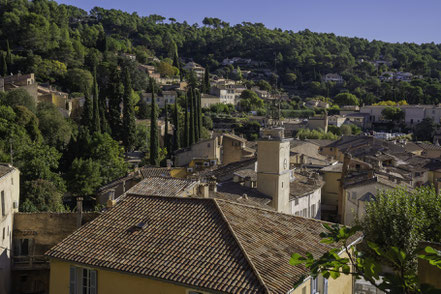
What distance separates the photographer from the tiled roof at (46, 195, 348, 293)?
10.1 meters

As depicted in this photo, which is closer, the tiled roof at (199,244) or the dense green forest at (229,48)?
the tiled roof at (199,244)

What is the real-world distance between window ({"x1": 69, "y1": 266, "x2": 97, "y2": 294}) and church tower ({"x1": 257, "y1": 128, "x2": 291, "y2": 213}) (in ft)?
46.3

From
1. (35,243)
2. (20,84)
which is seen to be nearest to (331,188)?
(35,243)

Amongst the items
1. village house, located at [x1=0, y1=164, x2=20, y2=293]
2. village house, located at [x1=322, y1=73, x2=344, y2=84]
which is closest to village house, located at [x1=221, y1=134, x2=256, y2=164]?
village house, located at [x1=0, y1=164, x2=20, y2=293]

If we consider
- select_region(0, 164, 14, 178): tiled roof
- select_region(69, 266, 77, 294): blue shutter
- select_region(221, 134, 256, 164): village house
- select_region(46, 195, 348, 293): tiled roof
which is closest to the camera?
select_region(46, 195, 348, 293): tiled roof

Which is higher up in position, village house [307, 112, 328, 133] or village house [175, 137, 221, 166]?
village house [307, 112, 328, 133]

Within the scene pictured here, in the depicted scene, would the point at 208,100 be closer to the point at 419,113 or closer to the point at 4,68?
the point at 4,68

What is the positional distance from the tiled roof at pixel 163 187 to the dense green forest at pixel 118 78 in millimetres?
9513

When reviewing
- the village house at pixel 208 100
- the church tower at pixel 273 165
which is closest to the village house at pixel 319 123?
the village house at pixel 208 100

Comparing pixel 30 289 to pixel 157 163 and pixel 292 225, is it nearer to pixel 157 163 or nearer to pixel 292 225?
pixel 292 225

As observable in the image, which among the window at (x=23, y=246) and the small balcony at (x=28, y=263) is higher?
the window at (x=23, y=246)

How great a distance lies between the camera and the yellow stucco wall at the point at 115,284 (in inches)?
421

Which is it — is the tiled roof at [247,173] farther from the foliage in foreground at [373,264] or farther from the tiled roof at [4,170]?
the foliage in foreground at [373,264]

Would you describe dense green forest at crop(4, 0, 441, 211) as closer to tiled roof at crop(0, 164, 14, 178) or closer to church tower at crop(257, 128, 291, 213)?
tiled roof at crop(0, 164, 14, 178)
